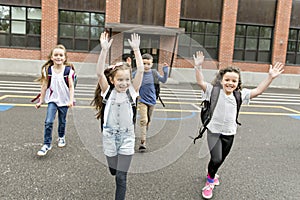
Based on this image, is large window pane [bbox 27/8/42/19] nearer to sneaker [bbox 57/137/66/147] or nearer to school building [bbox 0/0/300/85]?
school building [bbox 0/0/300/85]

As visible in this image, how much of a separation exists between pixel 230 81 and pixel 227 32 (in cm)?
1604

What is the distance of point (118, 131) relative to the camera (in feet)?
8.33

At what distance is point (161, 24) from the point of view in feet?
56.4

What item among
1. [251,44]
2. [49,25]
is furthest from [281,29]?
[49,25]

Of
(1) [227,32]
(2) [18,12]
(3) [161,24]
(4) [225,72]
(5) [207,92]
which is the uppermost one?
(2) [18,12]

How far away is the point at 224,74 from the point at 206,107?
416 millimetres

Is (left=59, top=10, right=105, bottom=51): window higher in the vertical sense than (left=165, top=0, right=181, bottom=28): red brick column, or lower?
lower

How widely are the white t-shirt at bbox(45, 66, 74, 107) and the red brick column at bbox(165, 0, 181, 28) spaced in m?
13.9

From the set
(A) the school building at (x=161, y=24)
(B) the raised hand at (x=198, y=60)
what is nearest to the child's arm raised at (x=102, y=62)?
(B) the raised hand at (x=198, y=60)

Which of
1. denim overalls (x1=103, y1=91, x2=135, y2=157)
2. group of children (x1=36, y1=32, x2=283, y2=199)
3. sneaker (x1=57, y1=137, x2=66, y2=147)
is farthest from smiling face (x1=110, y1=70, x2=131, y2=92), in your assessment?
sneaker (x1=57, y1=137, x2=66, y2=147)

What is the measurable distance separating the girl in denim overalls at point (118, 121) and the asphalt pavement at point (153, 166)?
462 mm

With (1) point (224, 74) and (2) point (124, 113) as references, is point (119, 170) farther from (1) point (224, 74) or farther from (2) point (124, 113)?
(1) point (224, 74)

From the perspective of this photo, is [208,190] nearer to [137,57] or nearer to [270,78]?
[270,78]

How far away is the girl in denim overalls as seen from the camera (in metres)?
2.50
